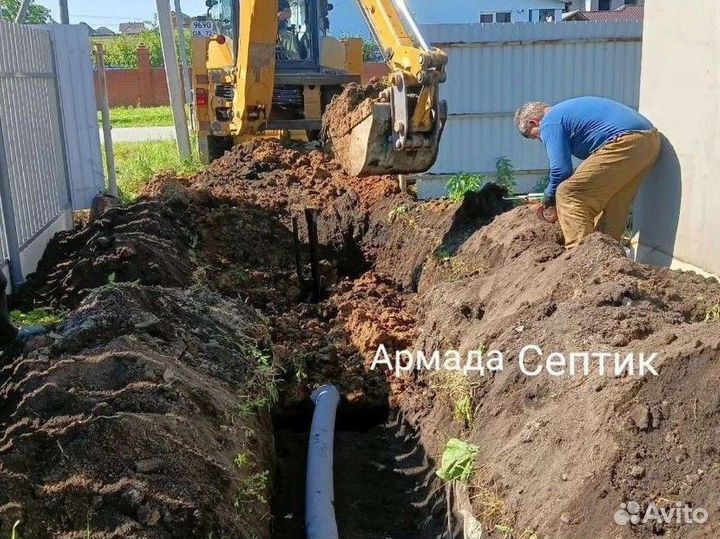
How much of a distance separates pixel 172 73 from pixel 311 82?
3.13m

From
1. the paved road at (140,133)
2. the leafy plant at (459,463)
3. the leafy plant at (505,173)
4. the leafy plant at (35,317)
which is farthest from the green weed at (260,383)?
the paved road at (140,133)

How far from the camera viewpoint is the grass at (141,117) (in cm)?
3004

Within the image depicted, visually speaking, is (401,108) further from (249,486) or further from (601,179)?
(249,486)

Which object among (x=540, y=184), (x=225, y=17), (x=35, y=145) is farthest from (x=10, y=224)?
(x=540, y=184)

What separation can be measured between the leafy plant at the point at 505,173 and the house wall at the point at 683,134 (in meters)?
4.20

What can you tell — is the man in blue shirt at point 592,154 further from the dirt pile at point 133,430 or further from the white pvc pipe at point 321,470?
the dirt pile at point 133,430

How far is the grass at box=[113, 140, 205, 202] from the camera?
42.1 ft

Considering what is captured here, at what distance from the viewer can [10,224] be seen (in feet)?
22.8

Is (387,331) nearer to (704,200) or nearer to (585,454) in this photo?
(704,200)

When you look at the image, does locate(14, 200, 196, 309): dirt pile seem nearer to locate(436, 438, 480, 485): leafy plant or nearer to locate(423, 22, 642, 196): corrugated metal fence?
locate(436, 438, 480, 485): leafy plant

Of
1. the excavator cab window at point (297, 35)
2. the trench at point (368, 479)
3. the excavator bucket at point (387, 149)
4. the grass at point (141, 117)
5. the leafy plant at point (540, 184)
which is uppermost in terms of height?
the excavator cab window at point (297, 35)

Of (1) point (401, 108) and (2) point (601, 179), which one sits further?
(1) point (401, 108)

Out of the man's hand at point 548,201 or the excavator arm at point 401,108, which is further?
the excavator arm at point 401,108

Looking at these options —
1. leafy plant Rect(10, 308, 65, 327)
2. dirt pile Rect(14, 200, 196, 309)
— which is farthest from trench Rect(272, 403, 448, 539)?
leafy plant Rect(10, 308, 65, 327)
